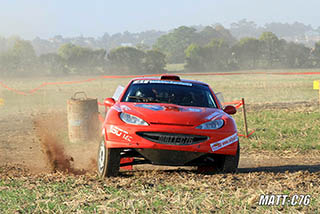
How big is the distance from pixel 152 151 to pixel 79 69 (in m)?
50.7

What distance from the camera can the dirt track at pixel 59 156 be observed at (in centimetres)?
983

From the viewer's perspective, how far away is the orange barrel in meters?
13.3

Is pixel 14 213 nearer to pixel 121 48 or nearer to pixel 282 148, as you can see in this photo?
pixel 282 148

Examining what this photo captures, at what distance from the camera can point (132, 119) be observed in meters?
7.16

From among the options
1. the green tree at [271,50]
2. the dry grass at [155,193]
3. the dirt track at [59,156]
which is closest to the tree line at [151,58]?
the green tree at [271,50]

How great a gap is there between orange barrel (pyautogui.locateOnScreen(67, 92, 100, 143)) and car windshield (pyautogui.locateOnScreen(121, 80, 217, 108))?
4.85 metres

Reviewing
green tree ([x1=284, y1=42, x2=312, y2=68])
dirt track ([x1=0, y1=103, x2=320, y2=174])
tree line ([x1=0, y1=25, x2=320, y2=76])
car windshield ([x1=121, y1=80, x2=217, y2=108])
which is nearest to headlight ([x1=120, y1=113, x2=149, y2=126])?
car windshield ([x1=121, y1=80, x2=217, y2=108])

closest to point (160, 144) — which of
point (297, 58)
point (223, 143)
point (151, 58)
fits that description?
point (223, 143)

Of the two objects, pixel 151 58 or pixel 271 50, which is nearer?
pixel 151 58

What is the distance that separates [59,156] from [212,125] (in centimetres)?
516

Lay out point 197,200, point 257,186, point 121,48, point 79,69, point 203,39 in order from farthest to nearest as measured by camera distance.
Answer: point 203,39 → point 121,48 → point 79,69 → point 257,186 → point 197,200

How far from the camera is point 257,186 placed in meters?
6.24

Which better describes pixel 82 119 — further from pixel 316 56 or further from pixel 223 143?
pixel 316 56

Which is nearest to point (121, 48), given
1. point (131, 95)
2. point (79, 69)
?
point (79, 69)
